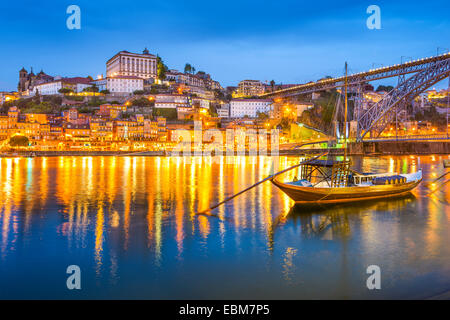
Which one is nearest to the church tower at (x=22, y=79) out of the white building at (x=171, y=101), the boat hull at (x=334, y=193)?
the white building at (x=171, y=101)

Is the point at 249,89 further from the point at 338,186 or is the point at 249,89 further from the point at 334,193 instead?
the point at 334,193

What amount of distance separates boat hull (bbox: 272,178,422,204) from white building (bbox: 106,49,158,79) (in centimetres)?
8376

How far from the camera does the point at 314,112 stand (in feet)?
244

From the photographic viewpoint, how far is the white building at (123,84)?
3423 inches

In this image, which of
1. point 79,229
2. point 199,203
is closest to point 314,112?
point 199,203

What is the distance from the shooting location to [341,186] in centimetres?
1634

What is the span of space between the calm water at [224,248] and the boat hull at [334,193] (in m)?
0.46

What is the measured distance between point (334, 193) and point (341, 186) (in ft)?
2.79

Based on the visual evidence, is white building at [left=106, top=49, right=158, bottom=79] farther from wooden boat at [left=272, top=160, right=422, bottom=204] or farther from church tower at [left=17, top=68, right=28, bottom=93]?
wooden boat at [left=272, top=160, right=422, bottom=204]

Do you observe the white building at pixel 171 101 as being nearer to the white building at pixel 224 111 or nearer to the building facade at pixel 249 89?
the white building at pixel 224 111

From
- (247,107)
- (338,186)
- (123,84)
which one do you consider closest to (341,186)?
(338,186)

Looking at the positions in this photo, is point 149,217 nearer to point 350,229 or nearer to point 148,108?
point 350,229

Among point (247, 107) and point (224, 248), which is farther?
point (247, 107)

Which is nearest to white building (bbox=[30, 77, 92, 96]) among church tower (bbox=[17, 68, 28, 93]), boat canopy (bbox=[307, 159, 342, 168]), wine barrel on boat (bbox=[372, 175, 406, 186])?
church tower (bbox=[17, 68, 28, 93])
